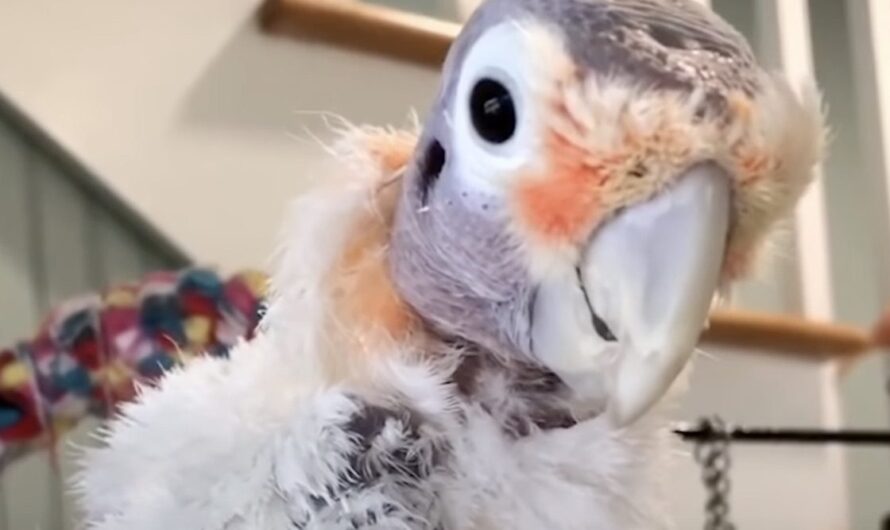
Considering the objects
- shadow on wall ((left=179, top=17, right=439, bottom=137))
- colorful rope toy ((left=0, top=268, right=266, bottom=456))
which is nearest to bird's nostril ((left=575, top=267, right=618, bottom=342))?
colorful rope toy ((left=0, top=268, right=266, bottom=456))

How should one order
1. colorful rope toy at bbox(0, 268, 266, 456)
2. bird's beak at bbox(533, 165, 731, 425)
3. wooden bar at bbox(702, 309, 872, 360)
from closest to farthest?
1. bird's beak at bbox(533, 165, 731, 425)
2. colorful rope toy at bbox(0, 268, 266, 456)
3. wooden bar at bbox(702, 309, 872, 360)

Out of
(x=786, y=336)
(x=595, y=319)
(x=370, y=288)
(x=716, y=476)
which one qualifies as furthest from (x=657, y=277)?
(x=786, y=336)

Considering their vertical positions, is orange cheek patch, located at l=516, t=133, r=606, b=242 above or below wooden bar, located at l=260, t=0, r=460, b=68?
above

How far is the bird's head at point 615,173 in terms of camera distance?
319 mm

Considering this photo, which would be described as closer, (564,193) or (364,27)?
(564,193)

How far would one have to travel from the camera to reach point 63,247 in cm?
69

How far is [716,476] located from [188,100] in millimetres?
370

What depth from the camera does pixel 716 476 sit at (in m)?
0.75

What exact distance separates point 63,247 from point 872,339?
588 millimetres

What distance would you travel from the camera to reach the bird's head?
319 millimetres

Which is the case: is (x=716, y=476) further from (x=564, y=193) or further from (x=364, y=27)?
(x=564, y=193)

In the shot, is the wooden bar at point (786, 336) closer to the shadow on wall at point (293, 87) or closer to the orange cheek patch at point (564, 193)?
the shadow on wall at point (293, 87)

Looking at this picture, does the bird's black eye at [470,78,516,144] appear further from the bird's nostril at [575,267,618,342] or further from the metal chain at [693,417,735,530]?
the metal chain at [693,417,735,530]

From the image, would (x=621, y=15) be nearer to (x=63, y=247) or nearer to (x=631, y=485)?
(x=631, y=485)
